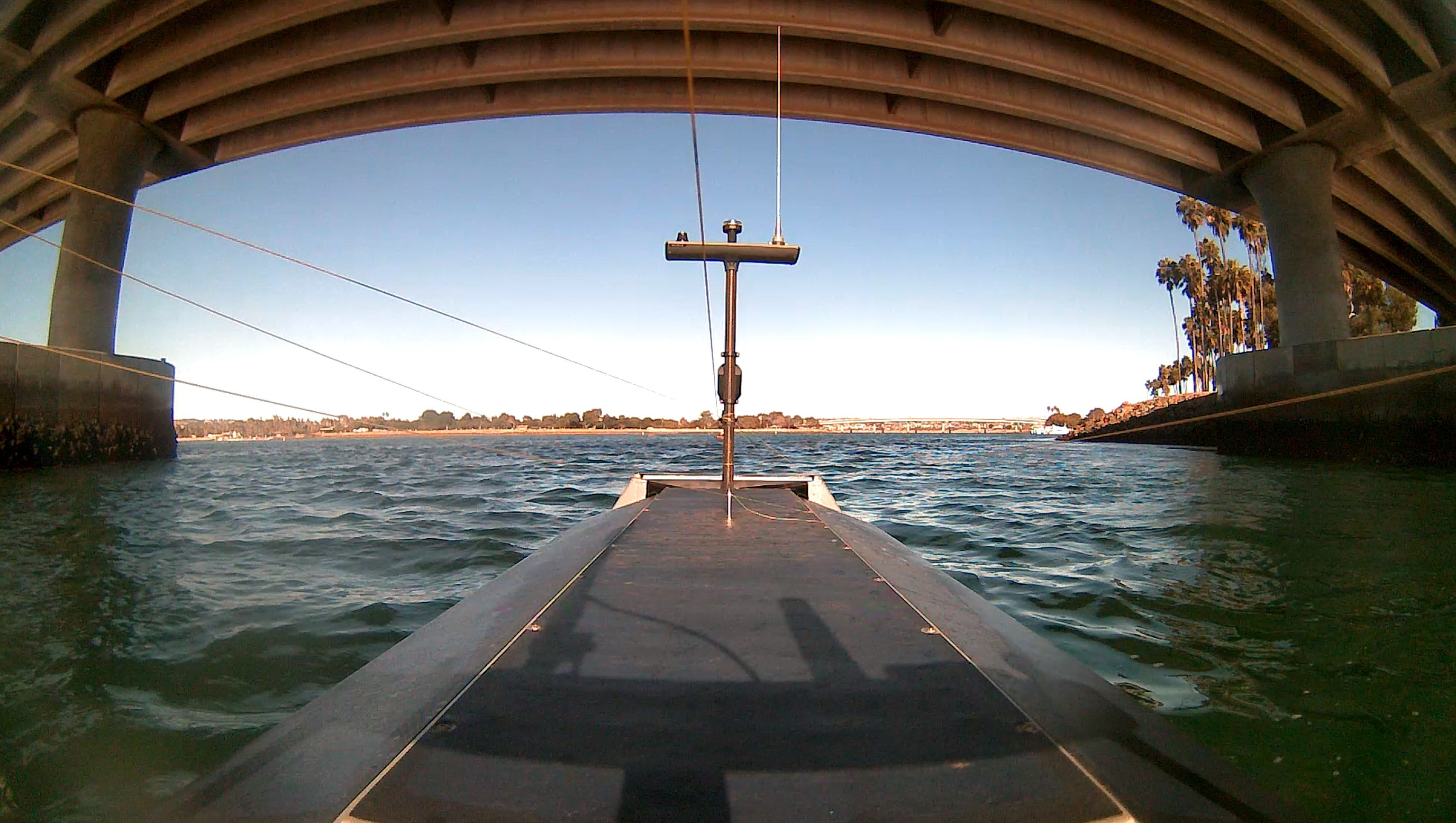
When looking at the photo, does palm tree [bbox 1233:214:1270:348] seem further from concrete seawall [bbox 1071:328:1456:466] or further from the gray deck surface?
the gray deck surface

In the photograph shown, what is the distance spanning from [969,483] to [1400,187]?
1865 centimetres

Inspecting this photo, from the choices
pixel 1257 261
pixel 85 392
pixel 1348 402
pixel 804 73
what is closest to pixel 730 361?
pixel 804 73

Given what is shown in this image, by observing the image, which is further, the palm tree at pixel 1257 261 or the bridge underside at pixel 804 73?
the palm tree at pixel 1257 261

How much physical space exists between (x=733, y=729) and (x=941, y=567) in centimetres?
443

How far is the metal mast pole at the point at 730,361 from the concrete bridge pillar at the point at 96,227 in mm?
19337

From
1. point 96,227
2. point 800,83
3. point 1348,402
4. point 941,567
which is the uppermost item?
point 800,83

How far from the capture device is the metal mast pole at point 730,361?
13.8 feet

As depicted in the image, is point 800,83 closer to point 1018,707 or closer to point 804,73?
point 804,73

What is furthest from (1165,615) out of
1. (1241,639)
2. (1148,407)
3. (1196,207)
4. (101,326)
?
(1196,207)

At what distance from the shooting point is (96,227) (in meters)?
15.5

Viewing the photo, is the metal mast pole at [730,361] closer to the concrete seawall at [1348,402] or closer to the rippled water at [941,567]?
the rippled water at [941,567]

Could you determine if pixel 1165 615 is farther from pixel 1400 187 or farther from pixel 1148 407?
pixel 1148 407

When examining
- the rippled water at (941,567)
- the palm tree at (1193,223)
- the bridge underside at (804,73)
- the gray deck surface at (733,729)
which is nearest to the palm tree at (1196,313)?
the palm tree at (1193,223)

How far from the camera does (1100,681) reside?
5.90 ft
